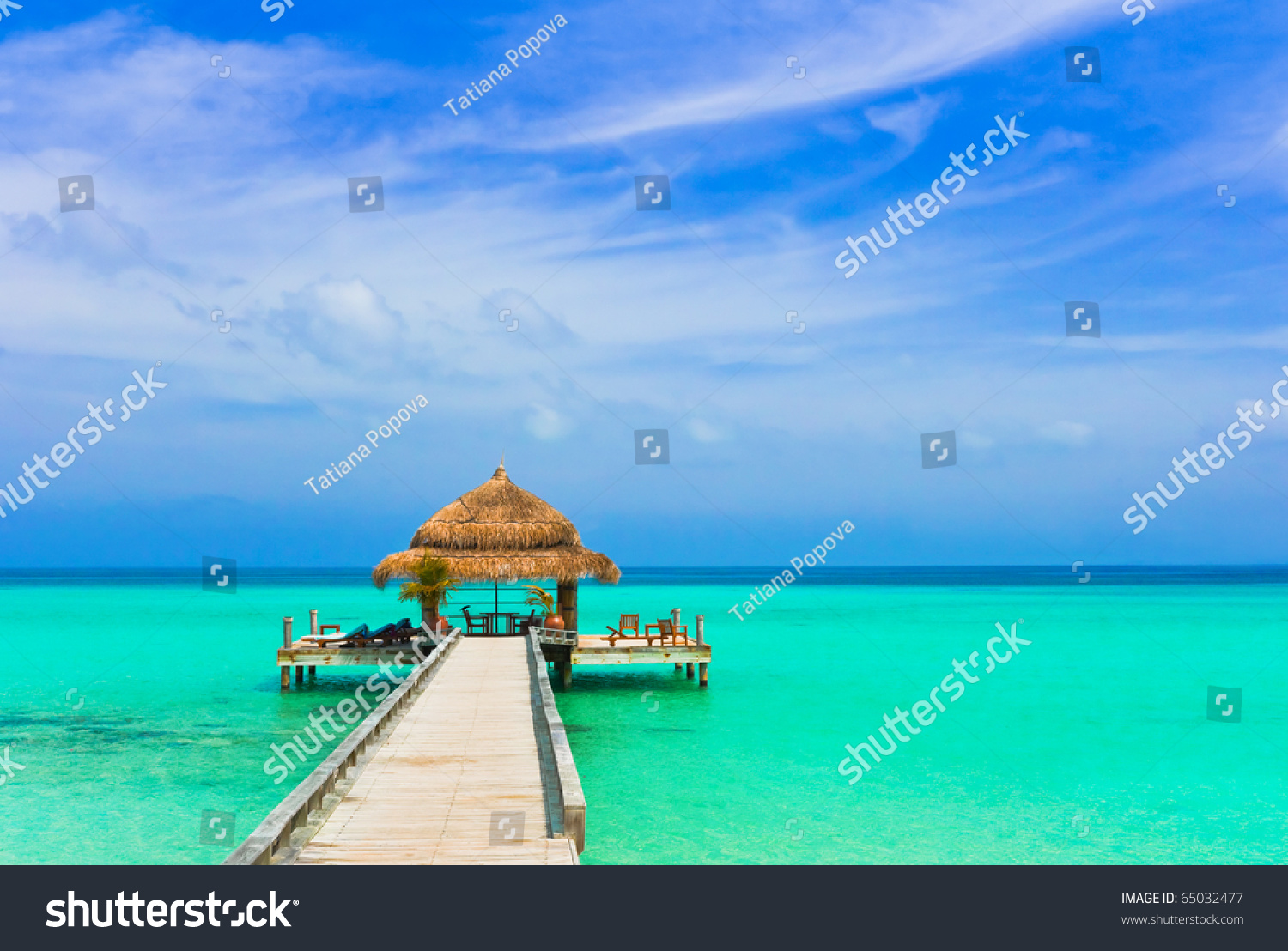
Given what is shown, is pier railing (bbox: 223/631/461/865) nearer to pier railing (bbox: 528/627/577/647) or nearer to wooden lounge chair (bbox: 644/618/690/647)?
pier railing (bbox: 528/627/577/647)

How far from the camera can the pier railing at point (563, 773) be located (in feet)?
20.7

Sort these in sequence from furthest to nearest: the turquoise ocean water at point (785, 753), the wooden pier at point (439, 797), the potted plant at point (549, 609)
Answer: the potted plant at point (549, 609), the turquoise ocean water at point (785, 753), the wooden pier at point (439, 797)

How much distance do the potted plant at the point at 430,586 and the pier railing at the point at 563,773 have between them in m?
9.84

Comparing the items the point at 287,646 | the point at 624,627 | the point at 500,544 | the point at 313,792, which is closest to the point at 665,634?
the point at 624,627

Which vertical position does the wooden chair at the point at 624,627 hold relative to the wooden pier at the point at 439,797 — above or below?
below

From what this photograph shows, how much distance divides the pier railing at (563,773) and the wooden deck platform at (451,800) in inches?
4.1

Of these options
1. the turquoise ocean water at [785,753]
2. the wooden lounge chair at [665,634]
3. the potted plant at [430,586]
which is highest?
the potted plant at [430,586]

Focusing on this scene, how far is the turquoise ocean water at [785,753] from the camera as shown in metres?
11.5

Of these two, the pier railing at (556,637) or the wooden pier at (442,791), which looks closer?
the wooden pier at (442,791)

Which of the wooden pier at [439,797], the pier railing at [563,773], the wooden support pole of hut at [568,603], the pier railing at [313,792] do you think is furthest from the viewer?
the wooden support pole of hut at [568,603]

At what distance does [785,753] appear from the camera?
16.4m

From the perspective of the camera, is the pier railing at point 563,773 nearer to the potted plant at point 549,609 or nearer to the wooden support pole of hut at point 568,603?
the potted plant at point 549,609

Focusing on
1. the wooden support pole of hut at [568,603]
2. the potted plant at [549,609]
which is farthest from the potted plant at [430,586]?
the wooden support pole of hut at [568,603]
